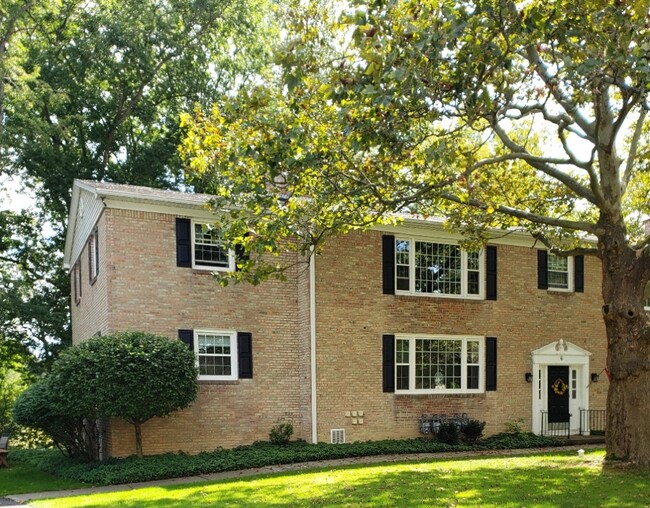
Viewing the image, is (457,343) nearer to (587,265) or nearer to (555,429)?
(555,429)

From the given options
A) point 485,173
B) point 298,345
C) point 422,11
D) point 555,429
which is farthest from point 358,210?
point 555,429

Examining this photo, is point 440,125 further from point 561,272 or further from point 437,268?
point 561,272

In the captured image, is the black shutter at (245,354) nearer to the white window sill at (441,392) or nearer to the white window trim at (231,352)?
the white window trim at (231,352)

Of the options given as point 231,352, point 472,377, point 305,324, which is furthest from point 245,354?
point 472,377

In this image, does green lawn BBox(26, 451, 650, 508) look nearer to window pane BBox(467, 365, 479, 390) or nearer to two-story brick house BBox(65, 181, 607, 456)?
two-story brick house BBox(65, 181, 607, 456)

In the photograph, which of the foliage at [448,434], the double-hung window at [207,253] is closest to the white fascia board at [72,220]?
the double-hung window at [207,253]

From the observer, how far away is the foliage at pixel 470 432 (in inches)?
711

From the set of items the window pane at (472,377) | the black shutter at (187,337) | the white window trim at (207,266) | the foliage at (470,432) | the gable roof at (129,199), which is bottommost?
the foliage at (470,432)

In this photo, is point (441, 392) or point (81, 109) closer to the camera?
point (441, 392)

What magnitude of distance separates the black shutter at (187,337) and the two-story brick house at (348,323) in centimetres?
3

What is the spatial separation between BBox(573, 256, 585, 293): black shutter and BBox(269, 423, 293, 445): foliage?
1008 cm

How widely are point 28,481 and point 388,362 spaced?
8.94 metres

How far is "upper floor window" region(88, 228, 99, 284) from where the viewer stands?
17.0 meters

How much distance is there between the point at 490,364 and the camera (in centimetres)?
1919
